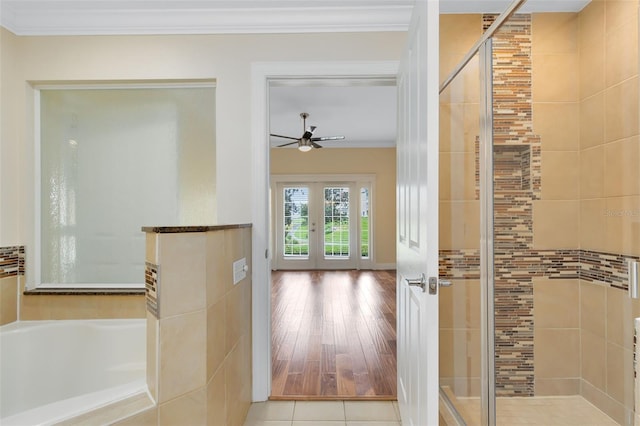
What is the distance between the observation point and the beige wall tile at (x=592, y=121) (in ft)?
5.84

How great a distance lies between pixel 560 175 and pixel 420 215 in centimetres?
108

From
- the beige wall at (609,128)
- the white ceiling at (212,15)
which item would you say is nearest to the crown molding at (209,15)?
the white ceiling at (212,15)

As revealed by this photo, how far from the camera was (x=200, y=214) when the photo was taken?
241 centimetres

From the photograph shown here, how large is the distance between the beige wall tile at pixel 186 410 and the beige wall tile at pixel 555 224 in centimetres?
190

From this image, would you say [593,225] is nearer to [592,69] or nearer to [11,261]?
[592,69]

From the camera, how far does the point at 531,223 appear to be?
2014mm

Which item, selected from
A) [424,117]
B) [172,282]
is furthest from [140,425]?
[424,117]

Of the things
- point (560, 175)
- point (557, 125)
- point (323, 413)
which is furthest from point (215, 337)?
point (557, 125)

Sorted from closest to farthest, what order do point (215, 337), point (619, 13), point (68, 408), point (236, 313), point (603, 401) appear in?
point (68, 408) < point (215, 337) < point (619, 13) < point (603, 401) < point (236, 313)

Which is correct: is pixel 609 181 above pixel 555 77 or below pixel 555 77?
below

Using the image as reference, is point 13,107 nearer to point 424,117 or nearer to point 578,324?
point 424,117

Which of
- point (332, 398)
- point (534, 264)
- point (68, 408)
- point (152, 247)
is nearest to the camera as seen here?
point (68, 408)

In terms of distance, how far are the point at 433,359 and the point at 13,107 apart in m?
2.84

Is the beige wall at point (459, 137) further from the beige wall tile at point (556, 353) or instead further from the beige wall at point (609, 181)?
the beige wall tile at point (556, 353)
